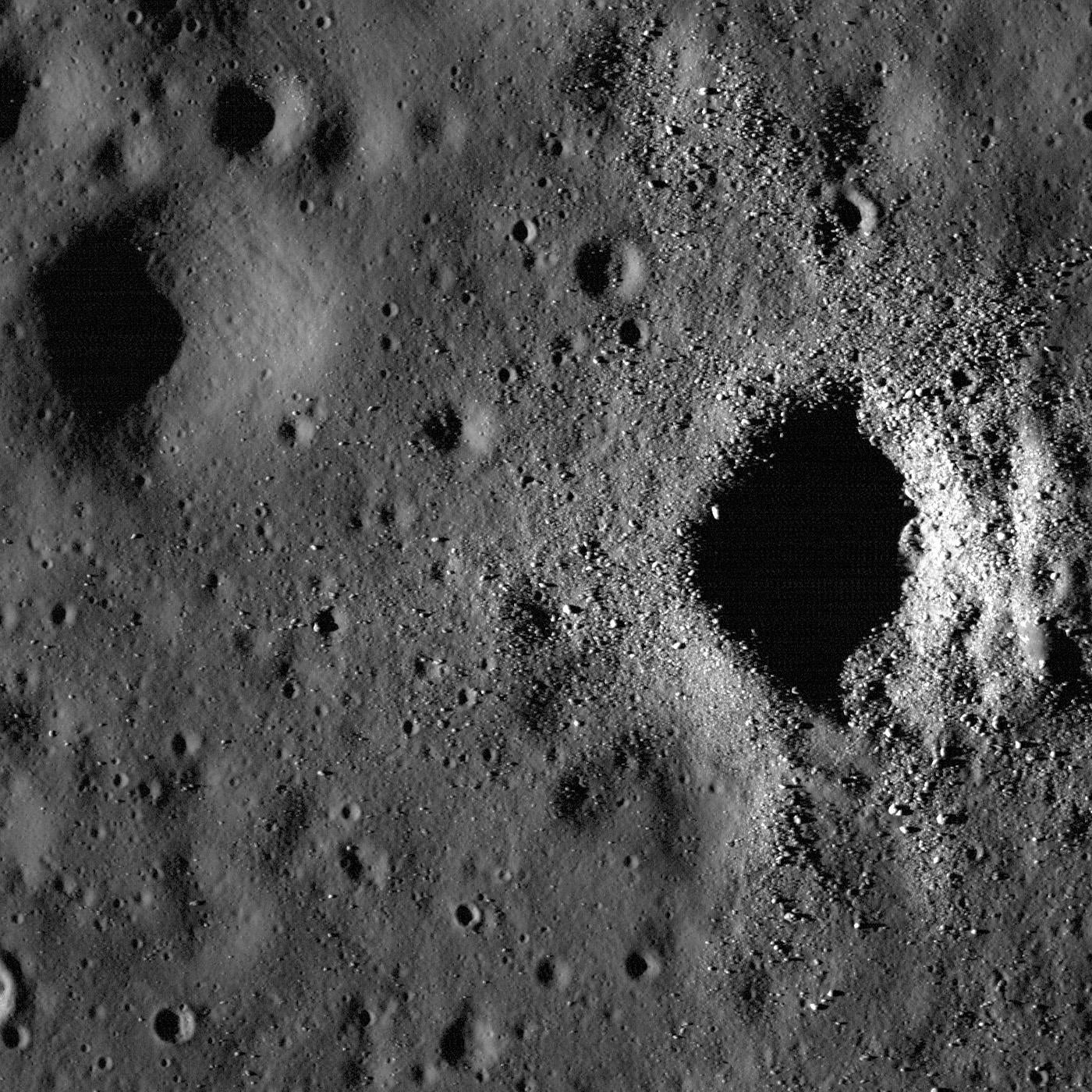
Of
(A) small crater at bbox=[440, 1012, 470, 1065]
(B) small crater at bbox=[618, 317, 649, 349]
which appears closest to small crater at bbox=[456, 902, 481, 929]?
(A) small crater at bbox=[440, 1012, 470, 1065]

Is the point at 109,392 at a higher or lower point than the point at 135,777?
higher

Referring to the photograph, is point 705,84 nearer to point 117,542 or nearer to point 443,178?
point 443,178

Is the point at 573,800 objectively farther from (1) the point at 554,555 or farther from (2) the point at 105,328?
(2) the point at 105,328

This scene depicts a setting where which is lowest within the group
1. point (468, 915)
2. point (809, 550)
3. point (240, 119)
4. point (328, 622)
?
point (468, 915)

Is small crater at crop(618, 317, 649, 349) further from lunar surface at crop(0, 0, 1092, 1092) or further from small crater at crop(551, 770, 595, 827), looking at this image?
small crater at crop(551, 770, 595, 827)

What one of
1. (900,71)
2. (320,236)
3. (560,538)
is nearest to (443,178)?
(320,236)

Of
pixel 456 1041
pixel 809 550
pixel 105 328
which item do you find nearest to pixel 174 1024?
pixel 456 1041
